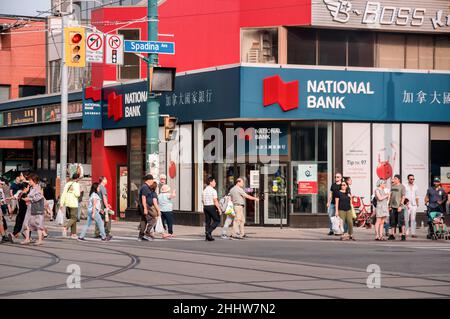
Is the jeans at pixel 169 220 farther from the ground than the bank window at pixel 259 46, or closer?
closer

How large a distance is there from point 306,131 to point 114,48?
7.89 m

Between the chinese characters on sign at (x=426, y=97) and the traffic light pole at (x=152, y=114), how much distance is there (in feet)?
33.1

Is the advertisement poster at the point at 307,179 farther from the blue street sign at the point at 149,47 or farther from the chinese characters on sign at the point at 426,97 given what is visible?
the blue street sign at the point at 149,47

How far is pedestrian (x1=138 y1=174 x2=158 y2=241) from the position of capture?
91.5 feet

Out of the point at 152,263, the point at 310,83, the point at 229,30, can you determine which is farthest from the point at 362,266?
the point at 229,30

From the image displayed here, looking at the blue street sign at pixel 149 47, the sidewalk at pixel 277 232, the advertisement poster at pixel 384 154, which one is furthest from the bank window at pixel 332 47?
the blue street sign at pixel 149 47

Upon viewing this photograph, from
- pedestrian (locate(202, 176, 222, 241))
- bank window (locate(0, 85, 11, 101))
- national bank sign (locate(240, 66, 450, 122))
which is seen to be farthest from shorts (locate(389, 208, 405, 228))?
bank window (locate(0, 85, 11, 101))

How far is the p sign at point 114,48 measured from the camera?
3222 cm

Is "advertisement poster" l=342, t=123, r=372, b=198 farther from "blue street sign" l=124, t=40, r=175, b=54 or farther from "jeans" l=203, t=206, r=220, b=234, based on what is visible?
"blue street sign" l=124, t=40, r=175, b=54

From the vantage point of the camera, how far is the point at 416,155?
36.3 m

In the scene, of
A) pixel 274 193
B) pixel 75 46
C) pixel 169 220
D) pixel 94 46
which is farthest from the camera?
pixel 274 193

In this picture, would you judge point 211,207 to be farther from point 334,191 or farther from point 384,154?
point 384,154

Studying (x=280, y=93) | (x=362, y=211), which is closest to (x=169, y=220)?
(x=280, y=93)

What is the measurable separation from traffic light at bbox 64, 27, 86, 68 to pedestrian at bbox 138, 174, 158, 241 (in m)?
5.80
